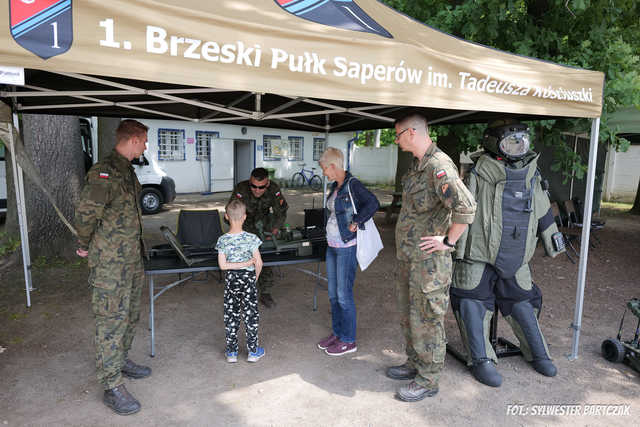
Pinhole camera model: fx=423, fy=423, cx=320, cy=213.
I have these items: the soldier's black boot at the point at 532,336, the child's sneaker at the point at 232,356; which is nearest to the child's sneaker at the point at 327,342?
the child's sneaker at the point at 232,356

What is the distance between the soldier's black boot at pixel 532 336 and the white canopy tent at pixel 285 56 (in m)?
0.43

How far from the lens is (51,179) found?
19.0 ft

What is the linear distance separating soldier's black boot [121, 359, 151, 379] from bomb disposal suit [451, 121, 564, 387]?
2303 mm

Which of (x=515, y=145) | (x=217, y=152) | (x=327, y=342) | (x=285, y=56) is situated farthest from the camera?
(x=217, y=152)

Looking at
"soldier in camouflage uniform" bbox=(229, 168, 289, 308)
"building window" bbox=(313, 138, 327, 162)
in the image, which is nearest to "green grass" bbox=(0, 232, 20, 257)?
"soldier in camouflage uniform" bbox=(229, 168, 289, 308)

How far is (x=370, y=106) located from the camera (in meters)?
3.99

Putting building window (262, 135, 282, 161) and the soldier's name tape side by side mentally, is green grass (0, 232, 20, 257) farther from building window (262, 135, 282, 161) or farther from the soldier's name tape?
building window (262, 135, 282, 161)

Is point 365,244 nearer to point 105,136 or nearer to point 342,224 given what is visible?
point 342,224

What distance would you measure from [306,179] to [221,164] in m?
4.58

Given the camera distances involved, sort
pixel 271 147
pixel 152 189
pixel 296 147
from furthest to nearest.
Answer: pixel 296 147, pixel 271 147, pixel 152 189

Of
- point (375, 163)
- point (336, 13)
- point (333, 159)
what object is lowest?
point (333, 159)

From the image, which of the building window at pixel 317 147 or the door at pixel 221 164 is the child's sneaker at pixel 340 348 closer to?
the door at pixel 221 164

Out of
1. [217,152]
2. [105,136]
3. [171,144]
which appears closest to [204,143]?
[217,152]

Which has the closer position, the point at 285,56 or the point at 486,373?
the point at 285,56
